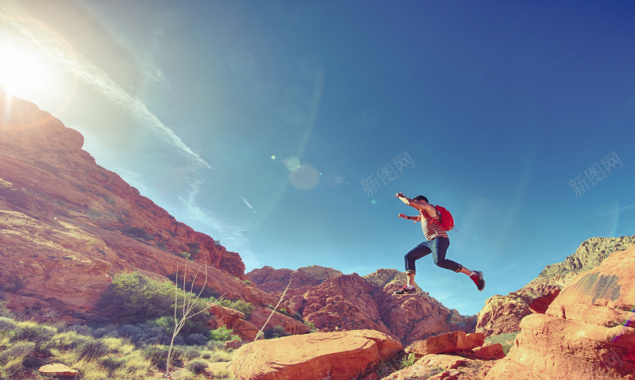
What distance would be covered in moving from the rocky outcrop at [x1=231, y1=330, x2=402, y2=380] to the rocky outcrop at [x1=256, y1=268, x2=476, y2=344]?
135 ft

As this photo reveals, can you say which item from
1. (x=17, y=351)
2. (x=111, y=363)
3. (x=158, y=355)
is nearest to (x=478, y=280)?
(x=111, y=363)

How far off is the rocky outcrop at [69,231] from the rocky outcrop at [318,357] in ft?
16.0

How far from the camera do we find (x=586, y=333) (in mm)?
4250

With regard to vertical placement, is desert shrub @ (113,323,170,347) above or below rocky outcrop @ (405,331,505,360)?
below

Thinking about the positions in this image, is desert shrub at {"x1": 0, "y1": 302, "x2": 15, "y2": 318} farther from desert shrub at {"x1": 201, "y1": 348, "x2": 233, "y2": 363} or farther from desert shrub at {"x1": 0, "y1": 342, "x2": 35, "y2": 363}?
desert shrub at {"x1": 201, "y1": 348, "x2": 233, "y2": 363}

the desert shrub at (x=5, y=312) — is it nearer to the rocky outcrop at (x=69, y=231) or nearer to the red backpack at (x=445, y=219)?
the rocky outcrop at (x=69, y=231)

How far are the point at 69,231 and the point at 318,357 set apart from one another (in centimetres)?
2756

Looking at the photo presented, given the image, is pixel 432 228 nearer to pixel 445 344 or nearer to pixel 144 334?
pixel 445 344

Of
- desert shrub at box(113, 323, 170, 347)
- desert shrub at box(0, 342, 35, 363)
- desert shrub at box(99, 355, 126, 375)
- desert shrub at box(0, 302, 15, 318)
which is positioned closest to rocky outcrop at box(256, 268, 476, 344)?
desert shrub at box(113, 323, 170, 347)

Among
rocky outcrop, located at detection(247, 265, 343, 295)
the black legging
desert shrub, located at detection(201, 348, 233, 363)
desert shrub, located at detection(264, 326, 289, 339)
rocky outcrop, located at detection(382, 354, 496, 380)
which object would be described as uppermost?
rocky outcrop, located at detection(247, 265, 343, 295)

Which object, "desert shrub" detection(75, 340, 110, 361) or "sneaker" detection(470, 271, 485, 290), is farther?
"desert shrub" detection(75, 340, 110, 361)

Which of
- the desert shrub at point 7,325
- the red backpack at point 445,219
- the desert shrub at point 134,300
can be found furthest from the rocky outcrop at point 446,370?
the desert shrub at point 134,300

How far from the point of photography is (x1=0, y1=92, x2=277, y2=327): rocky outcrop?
1524 centimetres

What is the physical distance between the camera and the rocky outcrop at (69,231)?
600 inches
